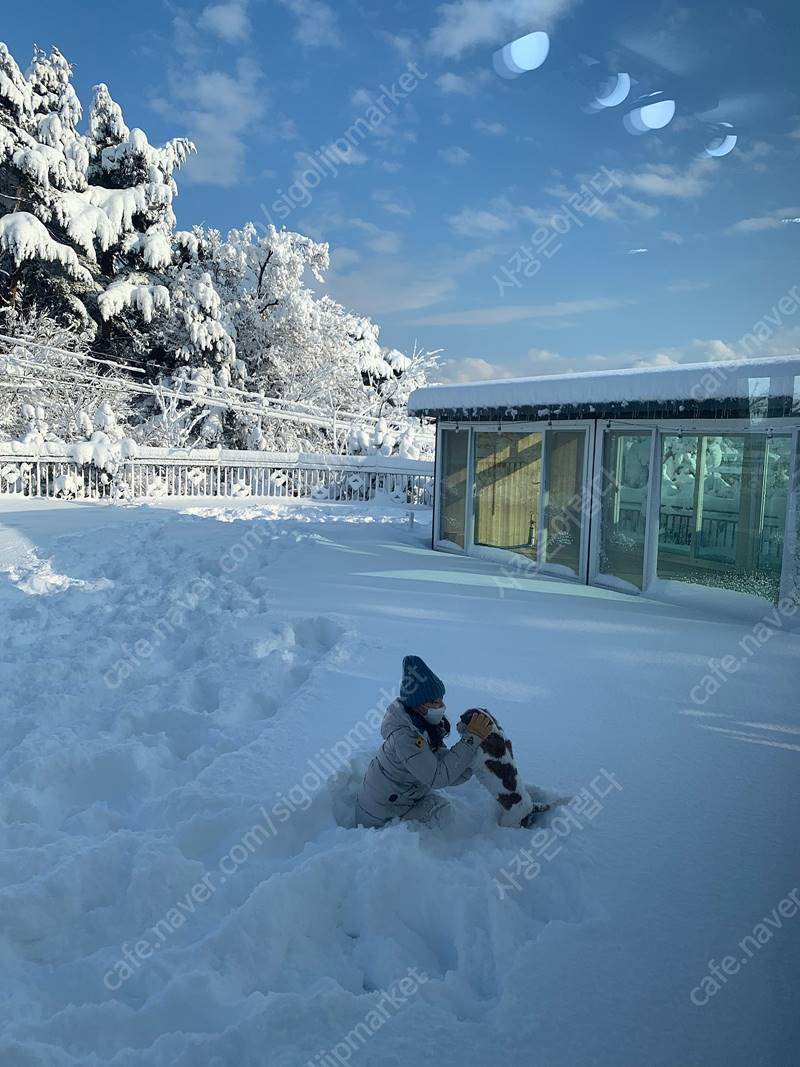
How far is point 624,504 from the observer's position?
8938 mm

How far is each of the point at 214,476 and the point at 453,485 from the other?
9.35 metres

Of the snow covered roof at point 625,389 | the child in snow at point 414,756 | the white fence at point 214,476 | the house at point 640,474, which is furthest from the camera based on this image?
the white fence at point 214,476

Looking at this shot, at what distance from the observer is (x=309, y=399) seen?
26.0 m

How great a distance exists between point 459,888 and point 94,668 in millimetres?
3740

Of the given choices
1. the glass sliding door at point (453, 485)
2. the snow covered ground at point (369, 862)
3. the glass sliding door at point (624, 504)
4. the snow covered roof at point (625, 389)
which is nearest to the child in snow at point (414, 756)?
the snow covered ground at point (369, 862)

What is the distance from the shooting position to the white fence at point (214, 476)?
1634cm

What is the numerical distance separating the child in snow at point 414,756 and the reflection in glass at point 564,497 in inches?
262

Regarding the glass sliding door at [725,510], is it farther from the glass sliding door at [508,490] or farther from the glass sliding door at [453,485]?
the glass sliding door at [453,485]

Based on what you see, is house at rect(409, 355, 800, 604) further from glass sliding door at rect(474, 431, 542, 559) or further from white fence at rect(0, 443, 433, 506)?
white fence at rect(0, 443, 433, 506)

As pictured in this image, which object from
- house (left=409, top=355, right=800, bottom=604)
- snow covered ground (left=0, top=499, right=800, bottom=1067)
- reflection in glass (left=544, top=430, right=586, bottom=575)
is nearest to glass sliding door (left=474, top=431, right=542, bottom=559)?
house (left=409, top=355, right=800, bottom=604)

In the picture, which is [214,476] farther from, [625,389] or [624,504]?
[625,389]

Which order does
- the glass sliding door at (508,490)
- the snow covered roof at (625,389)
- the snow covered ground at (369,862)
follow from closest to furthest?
the snow covered ground at (369,862) → the snow covered roof at (625,389) → the glass sliding door at (508,490)

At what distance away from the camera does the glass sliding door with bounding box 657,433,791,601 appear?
7.51 meters

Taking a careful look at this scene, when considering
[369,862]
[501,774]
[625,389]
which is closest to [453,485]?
[625,389]
